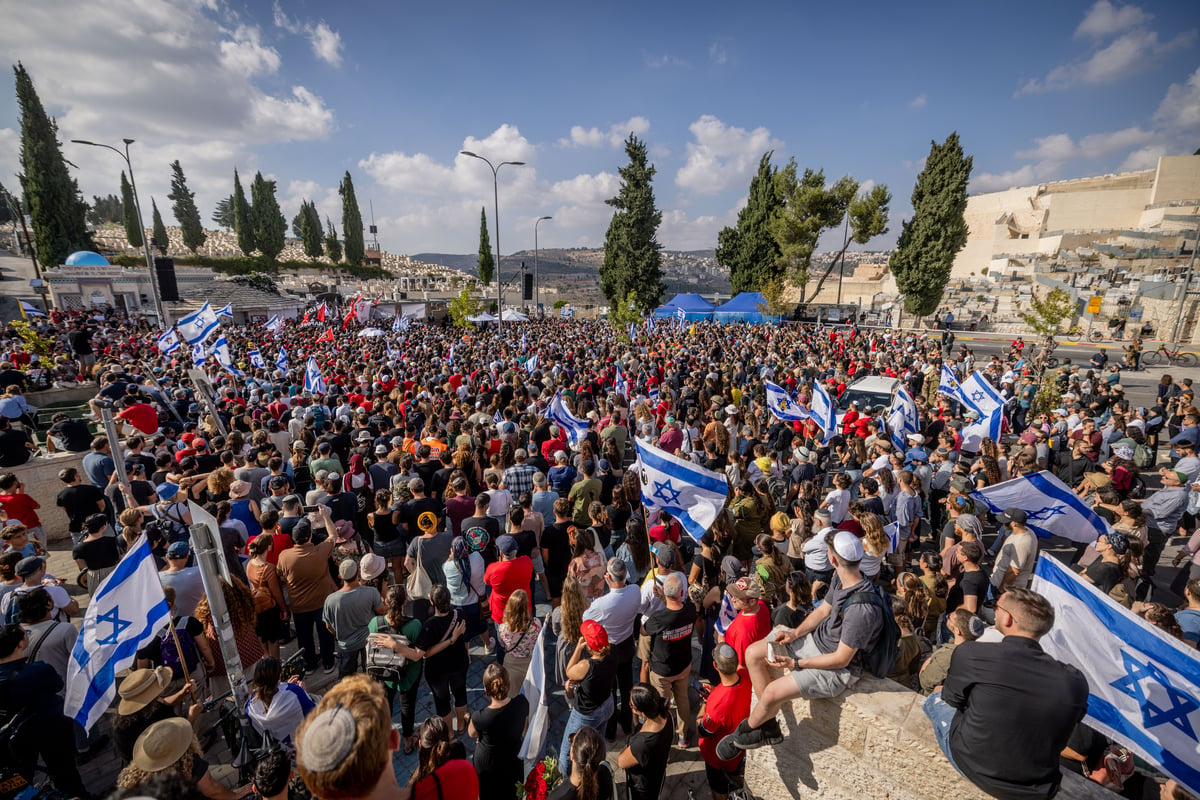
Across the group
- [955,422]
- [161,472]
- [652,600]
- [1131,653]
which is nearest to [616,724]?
[652,600]

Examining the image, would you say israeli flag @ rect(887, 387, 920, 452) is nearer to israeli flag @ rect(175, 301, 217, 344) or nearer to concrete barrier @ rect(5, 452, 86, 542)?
concrete barrier @ rect(5, 452, 86, 542)

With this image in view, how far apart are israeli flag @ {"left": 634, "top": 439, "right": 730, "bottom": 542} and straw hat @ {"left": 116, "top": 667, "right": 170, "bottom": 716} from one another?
4203 millimetres

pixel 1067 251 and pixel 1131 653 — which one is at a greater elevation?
pixel 1067 251

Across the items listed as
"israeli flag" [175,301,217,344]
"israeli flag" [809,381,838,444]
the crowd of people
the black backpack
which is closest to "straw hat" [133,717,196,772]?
the crowd of people

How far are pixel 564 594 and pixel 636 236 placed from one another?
4548 centimetres

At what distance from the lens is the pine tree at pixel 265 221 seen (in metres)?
63.2

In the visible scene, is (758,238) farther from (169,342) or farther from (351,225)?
(351,225)

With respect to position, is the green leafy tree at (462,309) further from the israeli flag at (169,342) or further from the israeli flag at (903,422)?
the israeli flag at (903,422)

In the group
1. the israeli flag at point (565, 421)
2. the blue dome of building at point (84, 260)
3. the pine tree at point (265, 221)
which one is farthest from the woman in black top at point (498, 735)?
the pine tree at point (265, 221)

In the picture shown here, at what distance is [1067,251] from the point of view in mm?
49656

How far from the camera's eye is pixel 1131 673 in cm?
284

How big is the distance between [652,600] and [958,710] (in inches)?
82.6

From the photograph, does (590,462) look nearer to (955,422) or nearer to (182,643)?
(182,643)

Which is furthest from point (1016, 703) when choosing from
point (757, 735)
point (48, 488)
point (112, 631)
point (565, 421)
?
point (48, 488)
